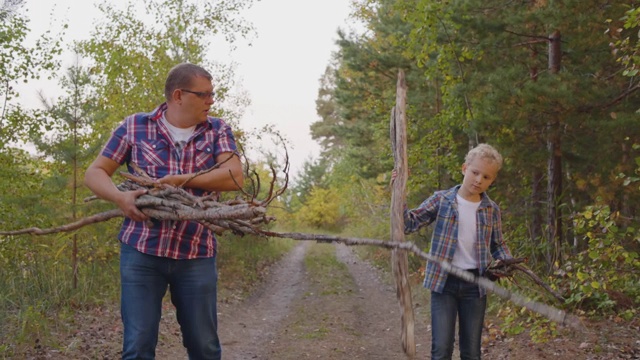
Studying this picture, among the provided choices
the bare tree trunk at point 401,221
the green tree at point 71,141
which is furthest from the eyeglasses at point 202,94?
the green tree at point 71,141

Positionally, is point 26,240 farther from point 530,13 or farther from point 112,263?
point 530,13

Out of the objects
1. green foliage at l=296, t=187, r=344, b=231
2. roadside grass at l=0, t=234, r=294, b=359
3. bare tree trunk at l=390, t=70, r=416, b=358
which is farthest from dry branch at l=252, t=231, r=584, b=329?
green foliage at l=296, t=187, r=344, b=231

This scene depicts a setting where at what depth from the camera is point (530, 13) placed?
9273 mm

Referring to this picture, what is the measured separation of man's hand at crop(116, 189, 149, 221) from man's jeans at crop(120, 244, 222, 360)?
7.7 inches

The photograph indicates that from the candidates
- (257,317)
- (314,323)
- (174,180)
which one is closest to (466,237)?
(174,180)

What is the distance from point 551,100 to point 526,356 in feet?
11.2

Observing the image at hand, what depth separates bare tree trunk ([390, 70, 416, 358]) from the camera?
13.6 feet

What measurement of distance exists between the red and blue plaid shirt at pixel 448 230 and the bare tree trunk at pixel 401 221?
23cm

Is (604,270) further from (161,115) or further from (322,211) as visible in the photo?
(322,211)

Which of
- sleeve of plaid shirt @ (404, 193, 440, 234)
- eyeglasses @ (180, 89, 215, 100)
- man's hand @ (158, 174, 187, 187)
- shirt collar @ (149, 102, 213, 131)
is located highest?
eyeglasses @ (180, 89, 215, 100)

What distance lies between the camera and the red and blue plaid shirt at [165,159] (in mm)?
3449

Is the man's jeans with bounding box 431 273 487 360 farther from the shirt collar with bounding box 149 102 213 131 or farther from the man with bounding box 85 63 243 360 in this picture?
the shirt collar with bounding box 149 102 213 131

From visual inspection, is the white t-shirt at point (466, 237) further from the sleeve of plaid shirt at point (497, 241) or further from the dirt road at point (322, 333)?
the dirt road at point (322, 333)

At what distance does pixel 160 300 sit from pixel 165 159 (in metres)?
0.77
